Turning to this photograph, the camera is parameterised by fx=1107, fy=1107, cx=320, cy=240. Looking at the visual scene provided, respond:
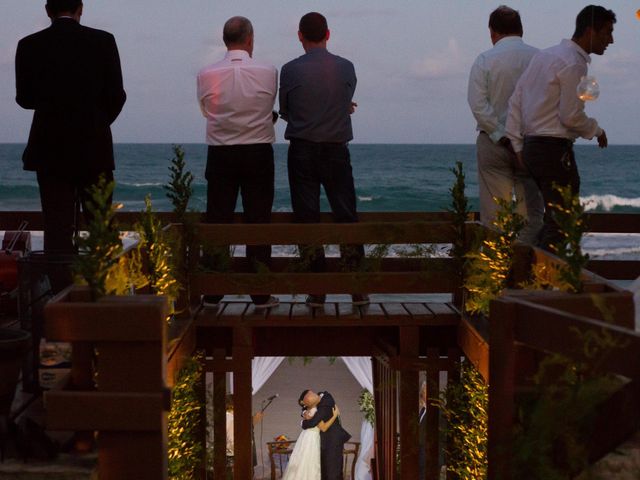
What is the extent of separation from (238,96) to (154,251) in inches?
54.4

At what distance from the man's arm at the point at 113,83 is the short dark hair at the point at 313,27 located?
1368mm

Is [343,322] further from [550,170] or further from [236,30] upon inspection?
[236,30]

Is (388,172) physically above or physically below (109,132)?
below

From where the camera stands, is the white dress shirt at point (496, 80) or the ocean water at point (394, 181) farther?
the ocean water at point (394, 181)

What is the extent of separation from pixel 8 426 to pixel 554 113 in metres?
3.42

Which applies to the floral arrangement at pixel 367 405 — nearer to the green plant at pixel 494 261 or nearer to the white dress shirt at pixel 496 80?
the white dress shirt at pixel 496 80

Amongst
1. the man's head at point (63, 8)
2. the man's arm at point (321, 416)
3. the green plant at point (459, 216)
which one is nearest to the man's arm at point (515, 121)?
the green plant at point (459, 216)

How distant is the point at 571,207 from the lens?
4684 millimetres

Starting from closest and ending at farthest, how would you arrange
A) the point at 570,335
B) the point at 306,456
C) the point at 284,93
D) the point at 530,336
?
the point at 570,335
the point at 530,336
the point at 284,93
the point at 306,456

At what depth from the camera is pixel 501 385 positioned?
4691 millimetres

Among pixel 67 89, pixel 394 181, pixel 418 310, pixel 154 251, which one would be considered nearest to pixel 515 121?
pixel 418 310

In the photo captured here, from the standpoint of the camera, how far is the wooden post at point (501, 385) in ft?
14.9

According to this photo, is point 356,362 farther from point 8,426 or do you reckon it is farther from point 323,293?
point 8,426

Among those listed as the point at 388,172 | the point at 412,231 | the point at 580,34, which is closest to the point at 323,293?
the point at 412,231
